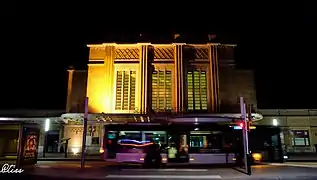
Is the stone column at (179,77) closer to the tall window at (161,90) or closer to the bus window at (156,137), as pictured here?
the tall window at (161,90)

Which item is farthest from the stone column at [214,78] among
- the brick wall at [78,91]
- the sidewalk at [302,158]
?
the brick wall at [78,91]

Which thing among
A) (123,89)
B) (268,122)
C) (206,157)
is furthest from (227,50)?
(206,157)

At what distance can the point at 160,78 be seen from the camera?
32062 mm

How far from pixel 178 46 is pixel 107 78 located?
30.8ft

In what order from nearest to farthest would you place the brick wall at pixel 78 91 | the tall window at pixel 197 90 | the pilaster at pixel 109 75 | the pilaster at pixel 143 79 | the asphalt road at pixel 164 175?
the asphalt road at pixel 164 175 → the pilaster at pixel 143 79 → the pilaster at pixel 109 75 → the tall window at pixel 197 90 → the brick wall at pixel 78 91

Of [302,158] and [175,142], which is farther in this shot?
[302,158]

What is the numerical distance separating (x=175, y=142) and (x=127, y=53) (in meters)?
17.0

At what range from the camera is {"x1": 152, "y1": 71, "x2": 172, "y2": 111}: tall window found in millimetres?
31042

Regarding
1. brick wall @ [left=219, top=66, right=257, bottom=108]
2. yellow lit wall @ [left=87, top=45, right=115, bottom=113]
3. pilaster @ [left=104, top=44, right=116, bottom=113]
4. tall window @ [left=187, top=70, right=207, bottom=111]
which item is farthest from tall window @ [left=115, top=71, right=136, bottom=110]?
brick wall @ [left=219, top=66, right=257, bottom=108]

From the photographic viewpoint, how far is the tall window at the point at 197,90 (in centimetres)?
3115

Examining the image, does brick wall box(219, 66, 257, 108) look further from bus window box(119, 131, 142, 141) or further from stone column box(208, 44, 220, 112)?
bus window box(119, 131, 142, 141)

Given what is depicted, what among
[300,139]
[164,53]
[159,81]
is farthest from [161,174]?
[300,139]

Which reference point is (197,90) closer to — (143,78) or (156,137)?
(143,78)

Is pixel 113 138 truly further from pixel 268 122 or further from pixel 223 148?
pixel 268 122
